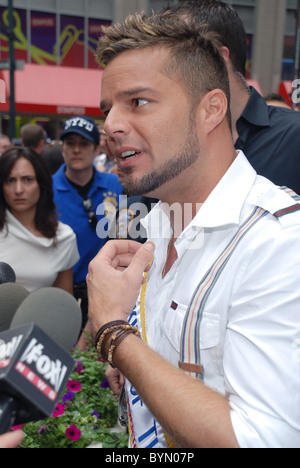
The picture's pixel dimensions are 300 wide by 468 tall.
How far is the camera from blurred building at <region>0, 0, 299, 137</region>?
14.1 metres

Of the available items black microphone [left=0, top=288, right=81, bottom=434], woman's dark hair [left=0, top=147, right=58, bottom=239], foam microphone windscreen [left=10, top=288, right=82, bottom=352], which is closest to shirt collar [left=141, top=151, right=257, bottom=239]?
foam microphone windscreen [left=10, top=288, right=82, bottom=352]

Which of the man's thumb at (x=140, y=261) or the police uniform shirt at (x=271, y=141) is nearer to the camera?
the man's thumb at (x=140, y=261)

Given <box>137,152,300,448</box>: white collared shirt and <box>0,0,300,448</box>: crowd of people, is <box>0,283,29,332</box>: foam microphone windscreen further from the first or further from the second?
<box>137,152,300,448</box>: white collared shirt

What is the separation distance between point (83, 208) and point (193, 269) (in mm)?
2864

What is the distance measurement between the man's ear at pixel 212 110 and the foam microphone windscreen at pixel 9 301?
80 centimetres

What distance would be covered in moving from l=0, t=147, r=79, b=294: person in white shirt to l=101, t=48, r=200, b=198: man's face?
167 cm

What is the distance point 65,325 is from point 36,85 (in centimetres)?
1430

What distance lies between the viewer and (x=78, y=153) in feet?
14.0

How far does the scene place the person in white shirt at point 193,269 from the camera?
1054mm

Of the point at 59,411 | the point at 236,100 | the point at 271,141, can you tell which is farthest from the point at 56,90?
the point at 59,411

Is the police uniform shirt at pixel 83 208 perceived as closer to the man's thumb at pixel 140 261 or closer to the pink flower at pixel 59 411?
the pink flower at pixel 59 411

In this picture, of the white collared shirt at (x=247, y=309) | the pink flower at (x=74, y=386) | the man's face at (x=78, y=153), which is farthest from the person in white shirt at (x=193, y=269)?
the man's face at (x=78, y=153)
